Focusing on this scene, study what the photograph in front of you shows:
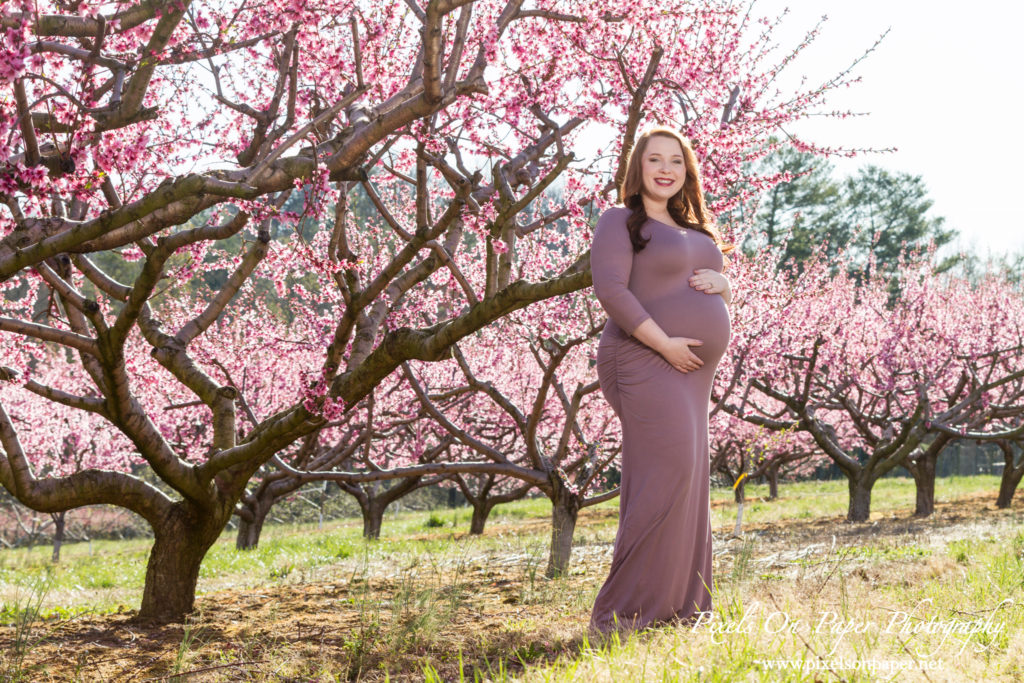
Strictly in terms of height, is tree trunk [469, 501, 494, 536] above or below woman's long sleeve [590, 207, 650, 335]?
below

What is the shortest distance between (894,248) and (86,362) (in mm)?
43766

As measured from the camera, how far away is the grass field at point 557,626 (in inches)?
110

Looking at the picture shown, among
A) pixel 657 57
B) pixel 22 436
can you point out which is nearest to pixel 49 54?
pixel 657 57

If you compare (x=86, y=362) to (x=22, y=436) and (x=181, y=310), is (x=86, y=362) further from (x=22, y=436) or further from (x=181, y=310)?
(x=22, y=436)

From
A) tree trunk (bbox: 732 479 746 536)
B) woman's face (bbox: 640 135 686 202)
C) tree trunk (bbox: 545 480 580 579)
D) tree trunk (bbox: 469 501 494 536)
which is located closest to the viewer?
woman's face (bbox: 640 135 686 202)

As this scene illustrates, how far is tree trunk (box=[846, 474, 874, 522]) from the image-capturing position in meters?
13.6

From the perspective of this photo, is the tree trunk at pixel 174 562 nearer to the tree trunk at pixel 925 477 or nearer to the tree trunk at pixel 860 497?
the tree trunk at pixel 860 497

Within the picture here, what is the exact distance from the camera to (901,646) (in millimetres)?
2859

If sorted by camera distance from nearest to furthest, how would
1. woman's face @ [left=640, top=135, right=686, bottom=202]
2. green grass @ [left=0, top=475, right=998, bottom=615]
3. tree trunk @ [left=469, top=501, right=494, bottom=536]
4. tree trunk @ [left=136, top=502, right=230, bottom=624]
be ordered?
woman's face @ [left=640, top=135, right=686, bottom=202], tree trunk @ [left=136, top=502, right=230, bottom=624], green grass @ [left=0, top=475, right=998, bottom=615], tree trunk @ [left=469, top=501, right=494, bottom=536]

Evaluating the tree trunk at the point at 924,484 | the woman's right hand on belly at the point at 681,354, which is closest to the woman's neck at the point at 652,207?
the woman's right hand on belly at the point at 681,354

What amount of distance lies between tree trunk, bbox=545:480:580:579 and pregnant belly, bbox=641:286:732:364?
3.26 metres

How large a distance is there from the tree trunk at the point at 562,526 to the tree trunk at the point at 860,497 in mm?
8679

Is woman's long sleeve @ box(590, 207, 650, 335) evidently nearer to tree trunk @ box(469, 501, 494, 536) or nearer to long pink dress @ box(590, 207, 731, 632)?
long pink dress @ box(590, 207, 731, 632)

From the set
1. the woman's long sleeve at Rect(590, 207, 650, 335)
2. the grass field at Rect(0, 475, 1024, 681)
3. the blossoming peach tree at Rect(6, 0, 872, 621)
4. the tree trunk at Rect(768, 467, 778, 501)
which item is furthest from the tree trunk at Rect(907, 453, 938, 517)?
the woman's long sleeve at Rect(590, 207, 650, 335)
